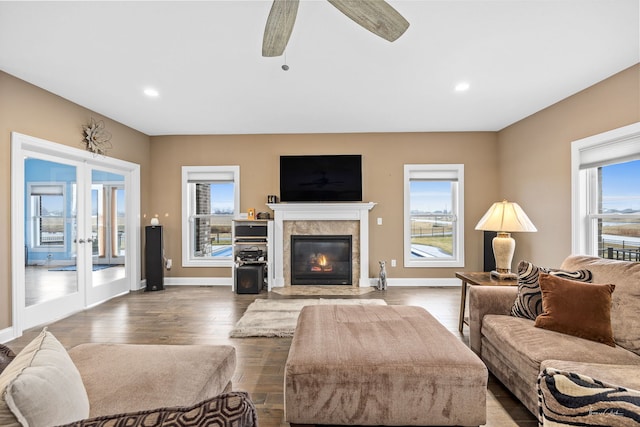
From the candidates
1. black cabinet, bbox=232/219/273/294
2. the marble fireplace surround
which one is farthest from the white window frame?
black cabinet, bbox=232/219/273/294

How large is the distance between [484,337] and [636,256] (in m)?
2.00

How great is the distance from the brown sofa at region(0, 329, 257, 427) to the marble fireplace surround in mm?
3320

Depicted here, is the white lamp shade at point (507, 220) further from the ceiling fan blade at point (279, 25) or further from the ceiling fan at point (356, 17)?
the ceiling fan blade at point (279, 25)

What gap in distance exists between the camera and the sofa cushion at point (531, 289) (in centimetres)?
212

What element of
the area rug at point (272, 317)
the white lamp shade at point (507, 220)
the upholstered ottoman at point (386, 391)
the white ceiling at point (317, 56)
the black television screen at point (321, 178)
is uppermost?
the white ceiling at point (317, 56)

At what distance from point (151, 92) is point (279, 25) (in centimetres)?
242

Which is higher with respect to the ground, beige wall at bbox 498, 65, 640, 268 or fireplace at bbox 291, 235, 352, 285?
beige wall at bbox 498, 65, 640, 268

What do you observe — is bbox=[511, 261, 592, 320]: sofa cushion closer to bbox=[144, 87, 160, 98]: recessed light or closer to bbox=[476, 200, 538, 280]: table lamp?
bbox=[476, 200, 538, 280]: table lamp

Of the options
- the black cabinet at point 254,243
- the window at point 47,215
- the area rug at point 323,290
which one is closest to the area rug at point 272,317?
the area rug at point 323,290

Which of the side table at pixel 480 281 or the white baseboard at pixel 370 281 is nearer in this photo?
the side table at pixel 480 281

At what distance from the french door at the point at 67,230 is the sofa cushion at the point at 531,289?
15.4 feet

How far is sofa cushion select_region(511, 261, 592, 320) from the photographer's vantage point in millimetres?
2117

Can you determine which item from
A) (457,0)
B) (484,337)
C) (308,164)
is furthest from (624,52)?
(308,164)

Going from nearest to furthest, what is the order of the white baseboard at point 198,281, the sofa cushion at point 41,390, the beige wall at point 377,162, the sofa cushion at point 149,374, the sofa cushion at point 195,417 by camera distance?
1. the sofa cushion at point 195,417
2. the sofa cushion at point 41,390
3. the sofa cushion at point 149,374
4. the beige wall at point 377,162
5. the white baseboard at point 198,281
